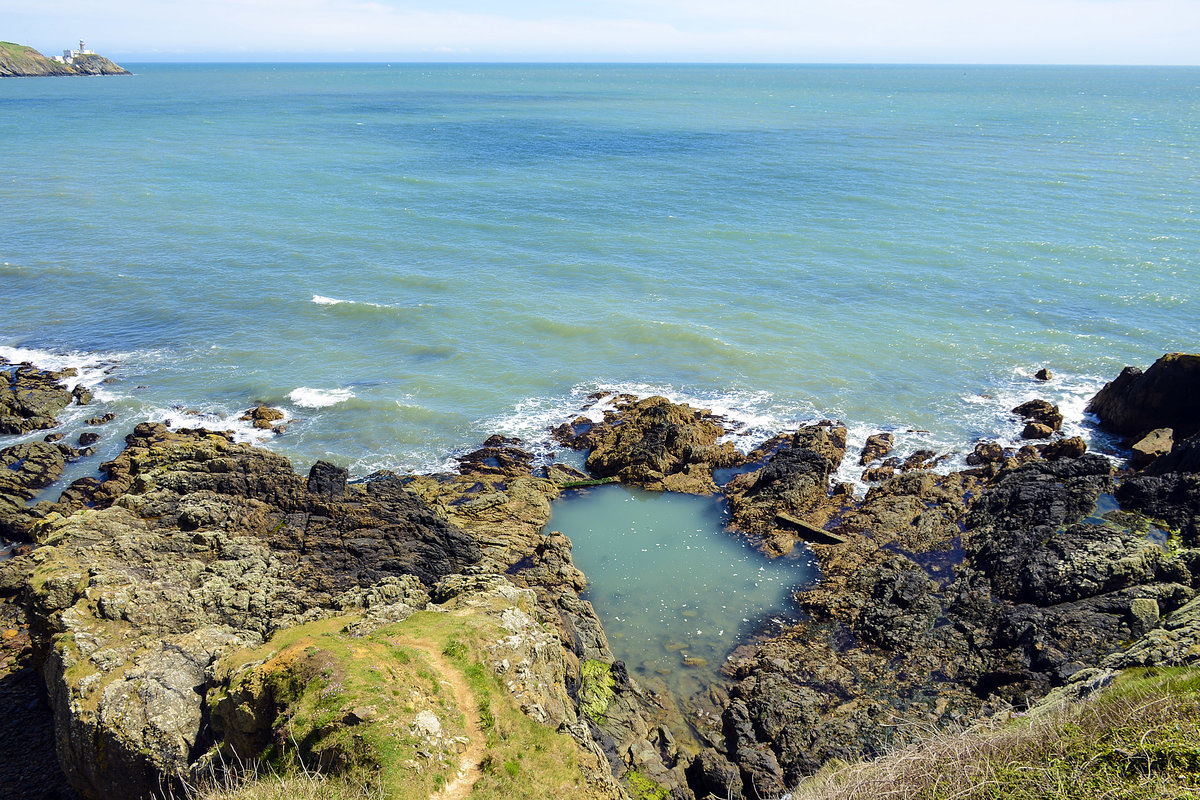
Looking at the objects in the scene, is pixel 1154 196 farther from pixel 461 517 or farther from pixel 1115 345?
pixel 461 517

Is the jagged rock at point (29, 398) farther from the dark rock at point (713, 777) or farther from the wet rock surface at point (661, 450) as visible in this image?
the dark rock at point (713, 777)

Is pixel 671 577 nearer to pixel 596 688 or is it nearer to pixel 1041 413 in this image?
pixel 596 688

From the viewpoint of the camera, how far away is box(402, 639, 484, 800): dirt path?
1232 cm

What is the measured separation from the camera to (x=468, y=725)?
13.6 meters

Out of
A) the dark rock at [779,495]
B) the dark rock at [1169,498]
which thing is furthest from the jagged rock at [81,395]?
the dark rock at [1169,498]

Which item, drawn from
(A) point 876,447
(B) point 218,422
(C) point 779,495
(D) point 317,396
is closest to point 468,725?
(C) point 779,495

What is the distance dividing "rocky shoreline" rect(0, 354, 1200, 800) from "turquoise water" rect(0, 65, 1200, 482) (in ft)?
13.8

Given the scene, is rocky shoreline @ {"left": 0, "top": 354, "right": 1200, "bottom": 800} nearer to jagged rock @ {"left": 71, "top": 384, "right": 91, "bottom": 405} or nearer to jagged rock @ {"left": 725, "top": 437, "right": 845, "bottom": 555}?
jagged rock @ {"left": 725, "top": 437, "right": 845, "bottom": 555}

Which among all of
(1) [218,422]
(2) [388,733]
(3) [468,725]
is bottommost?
(1) [218,422]

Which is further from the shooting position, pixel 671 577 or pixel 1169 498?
pixel 1169 498

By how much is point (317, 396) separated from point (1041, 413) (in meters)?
34.1

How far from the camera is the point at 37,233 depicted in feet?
193

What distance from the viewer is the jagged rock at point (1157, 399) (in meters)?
29.9

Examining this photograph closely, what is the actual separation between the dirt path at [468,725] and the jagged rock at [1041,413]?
27612 millimetres
